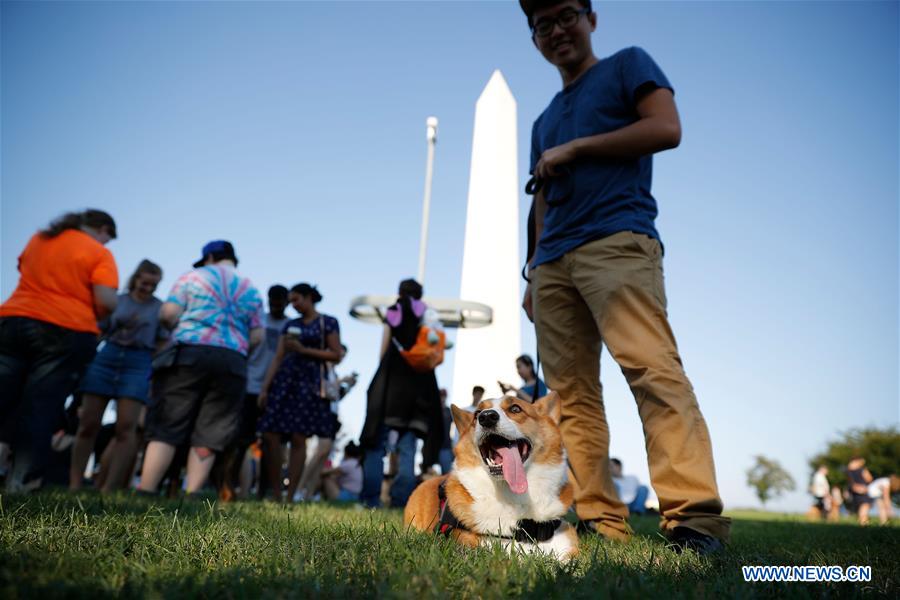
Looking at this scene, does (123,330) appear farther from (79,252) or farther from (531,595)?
(531,595)

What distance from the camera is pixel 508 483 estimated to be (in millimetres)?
2520

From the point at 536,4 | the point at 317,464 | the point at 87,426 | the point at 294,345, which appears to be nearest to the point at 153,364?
the point at 87,426

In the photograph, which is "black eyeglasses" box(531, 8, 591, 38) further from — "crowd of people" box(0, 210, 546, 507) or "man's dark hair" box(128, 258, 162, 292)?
"man's dark hair" box(128, 258, 162, 292)

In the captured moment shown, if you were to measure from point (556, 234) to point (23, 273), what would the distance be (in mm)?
3584

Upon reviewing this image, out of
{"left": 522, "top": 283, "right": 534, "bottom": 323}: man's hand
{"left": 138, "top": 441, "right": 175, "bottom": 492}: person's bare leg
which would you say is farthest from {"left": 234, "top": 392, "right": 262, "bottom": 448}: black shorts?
{"left": 522, "top": 283, "right": 534, "bottom": 323}: man's hand

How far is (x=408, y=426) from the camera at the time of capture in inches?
211

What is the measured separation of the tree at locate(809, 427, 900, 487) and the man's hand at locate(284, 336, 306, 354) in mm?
41561

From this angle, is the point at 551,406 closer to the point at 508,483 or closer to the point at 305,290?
the point at 508,483

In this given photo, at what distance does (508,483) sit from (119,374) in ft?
14.1

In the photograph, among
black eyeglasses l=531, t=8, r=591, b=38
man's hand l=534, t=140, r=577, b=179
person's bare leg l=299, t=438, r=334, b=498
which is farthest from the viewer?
person's bare leg l=299, t=438, r=334, b=498

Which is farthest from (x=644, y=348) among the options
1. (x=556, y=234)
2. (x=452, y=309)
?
(x=452, y=309)

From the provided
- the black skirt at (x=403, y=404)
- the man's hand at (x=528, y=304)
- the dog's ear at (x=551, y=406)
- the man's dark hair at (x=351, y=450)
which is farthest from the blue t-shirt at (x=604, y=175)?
the man's dark hair at (x=351, y=450)

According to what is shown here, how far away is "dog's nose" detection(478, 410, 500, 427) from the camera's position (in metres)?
2.62

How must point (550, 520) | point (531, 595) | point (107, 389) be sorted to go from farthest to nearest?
1. point (107, 389)
2. point (550, 520)
3. point (531, 595)
